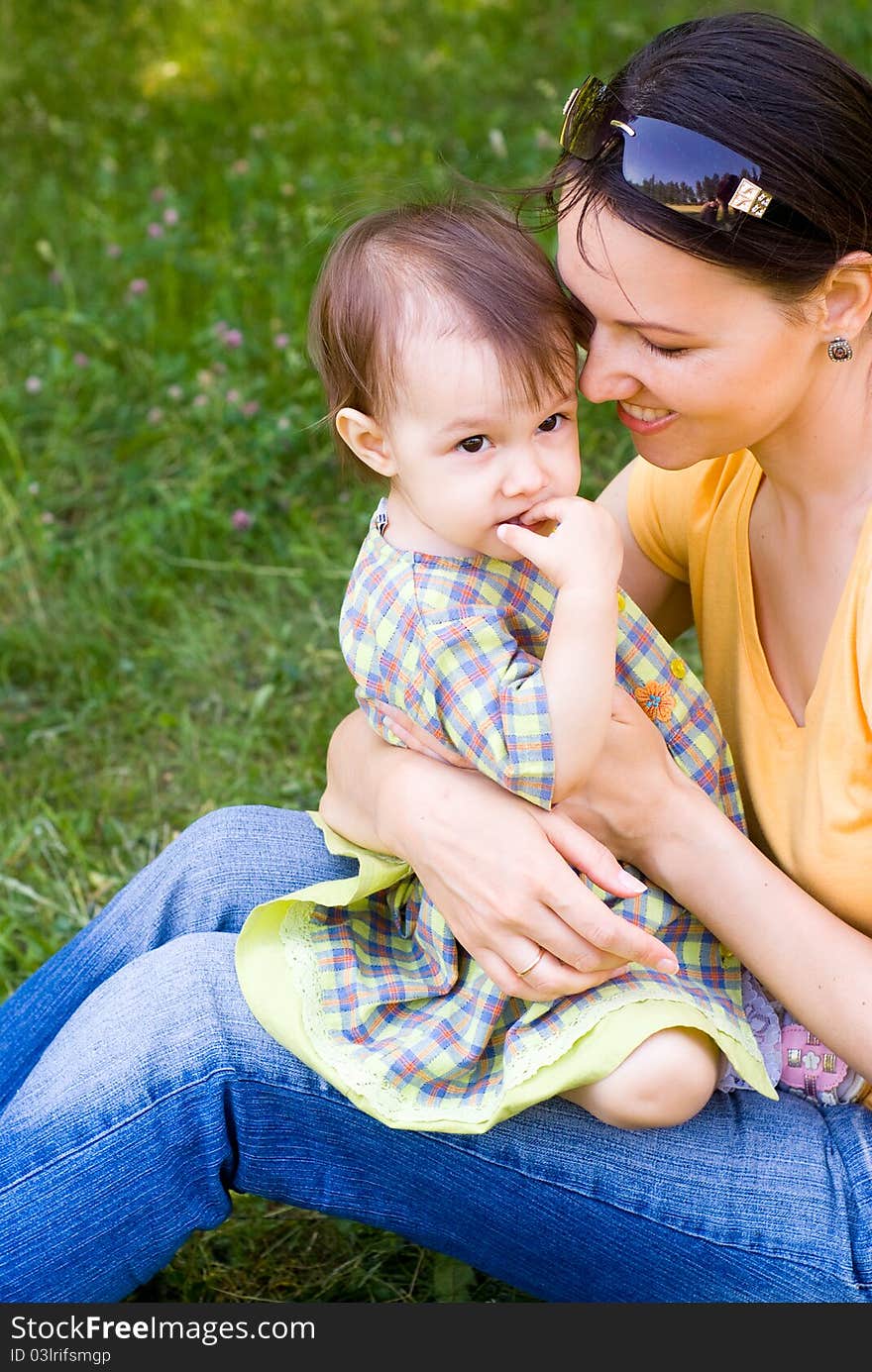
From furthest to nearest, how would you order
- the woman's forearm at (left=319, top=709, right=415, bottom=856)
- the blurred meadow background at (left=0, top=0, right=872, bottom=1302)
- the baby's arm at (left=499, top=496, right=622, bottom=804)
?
the blurred meadow background at (left=0, top=0, right=872, bottom=1302) < the woman's forearm at (left=319, top=709, right=415, bottom=856) < the baby's arm at (left=499, top=496, right=622, bottom=804)

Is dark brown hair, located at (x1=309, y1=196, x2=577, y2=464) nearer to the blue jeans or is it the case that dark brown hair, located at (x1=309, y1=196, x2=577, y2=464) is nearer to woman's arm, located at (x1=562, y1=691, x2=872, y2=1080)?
woman's arm, located at (x1=562, y1=691, x2=872, y2=1080)

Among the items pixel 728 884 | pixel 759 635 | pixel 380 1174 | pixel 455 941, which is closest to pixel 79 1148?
pixel 380 1174

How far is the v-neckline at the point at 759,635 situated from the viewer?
67.2 inches

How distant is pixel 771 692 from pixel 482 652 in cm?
41

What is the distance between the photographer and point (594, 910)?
157 cm

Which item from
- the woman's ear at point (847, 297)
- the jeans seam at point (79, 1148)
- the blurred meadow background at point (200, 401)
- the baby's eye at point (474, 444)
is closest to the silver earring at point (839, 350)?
the woman's ear at point (847, 297)

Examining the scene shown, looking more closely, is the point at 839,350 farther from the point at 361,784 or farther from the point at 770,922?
the point at 361,784

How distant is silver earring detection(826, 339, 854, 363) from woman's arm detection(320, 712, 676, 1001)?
0.58m

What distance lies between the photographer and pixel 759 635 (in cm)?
188

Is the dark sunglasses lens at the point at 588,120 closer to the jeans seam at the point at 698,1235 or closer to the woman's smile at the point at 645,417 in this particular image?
the woman's smile at the point at 645,417

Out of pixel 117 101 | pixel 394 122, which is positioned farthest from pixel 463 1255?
pixel 117 101

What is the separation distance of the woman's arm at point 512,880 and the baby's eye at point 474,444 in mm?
347

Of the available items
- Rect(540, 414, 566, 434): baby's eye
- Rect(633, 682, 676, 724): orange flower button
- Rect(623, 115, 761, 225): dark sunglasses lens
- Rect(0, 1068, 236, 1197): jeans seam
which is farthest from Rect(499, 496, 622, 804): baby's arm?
Rect(0, 1068, 236, 1197): jeans seam

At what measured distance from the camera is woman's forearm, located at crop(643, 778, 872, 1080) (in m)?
1.64
